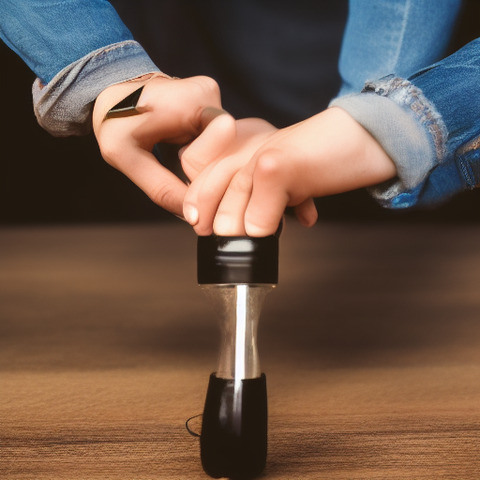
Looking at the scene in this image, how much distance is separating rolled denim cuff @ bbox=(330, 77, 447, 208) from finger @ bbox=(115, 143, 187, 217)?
14 centimetres

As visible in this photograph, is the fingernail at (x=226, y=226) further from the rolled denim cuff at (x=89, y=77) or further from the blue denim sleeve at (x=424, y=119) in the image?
the rolled denim cuff at (x=89, y=77)

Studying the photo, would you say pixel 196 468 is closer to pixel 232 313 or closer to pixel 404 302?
pixel 232 313

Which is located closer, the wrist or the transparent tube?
the transparent tube

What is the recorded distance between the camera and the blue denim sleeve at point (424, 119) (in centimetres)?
52

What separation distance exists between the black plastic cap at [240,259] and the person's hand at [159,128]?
4.1 inches

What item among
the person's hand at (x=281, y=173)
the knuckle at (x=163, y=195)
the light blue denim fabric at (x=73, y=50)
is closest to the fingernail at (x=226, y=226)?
the person's hand at (x=281, y=173)

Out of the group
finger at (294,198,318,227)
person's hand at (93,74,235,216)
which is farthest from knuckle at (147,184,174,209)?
finger at (294,198,318,227)

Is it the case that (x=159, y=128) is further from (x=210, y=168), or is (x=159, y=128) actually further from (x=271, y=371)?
(x=271, y=371)

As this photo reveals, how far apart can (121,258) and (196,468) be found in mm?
1445

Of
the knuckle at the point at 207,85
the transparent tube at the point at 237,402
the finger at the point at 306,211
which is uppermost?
the knuckle at the point at 207,85

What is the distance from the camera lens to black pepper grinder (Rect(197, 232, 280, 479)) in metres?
0.47

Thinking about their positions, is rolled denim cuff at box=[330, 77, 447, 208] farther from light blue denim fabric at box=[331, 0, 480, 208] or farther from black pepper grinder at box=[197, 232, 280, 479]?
black pepper grinder at box=[197, 232, 280, 479]

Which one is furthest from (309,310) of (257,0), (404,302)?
(257,0)

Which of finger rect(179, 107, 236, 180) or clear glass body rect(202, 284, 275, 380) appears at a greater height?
finger rect(179, 107, 236, 180)
